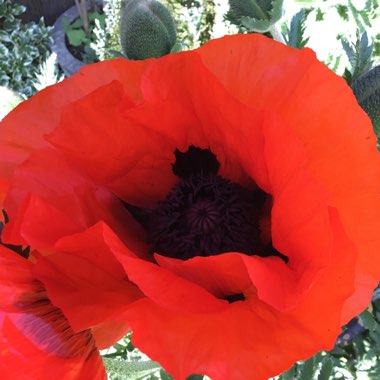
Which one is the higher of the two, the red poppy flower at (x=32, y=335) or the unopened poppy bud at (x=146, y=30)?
the unopened poppy bud at (x=146, y=30)

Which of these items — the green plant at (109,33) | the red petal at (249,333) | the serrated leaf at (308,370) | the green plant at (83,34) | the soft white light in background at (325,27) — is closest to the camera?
the red petal at (249,333)

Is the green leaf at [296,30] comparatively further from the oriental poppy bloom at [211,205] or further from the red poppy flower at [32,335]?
the red poppy flower at [32,335]

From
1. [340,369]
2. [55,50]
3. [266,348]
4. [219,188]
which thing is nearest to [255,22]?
[219,188]

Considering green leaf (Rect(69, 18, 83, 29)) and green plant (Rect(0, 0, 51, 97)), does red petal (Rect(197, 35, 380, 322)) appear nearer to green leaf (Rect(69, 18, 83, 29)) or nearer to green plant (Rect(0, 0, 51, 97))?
green plant (Rect(0, 0, 51, 97))

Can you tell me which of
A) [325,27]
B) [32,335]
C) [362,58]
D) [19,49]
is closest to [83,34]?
[19,49]

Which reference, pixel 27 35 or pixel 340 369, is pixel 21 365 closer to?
pixel 340 369

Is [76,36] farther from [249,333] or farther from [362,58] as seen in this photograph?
[249,333]

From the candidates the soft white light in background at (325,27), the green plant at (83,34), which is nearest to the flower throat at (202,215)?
the soft white light in background at (325,27)

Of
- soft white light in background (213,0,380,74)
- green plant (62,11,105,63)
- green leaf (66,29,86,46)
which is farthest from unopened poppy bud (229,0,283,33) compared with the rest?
green leaf (66,29,86,46)
